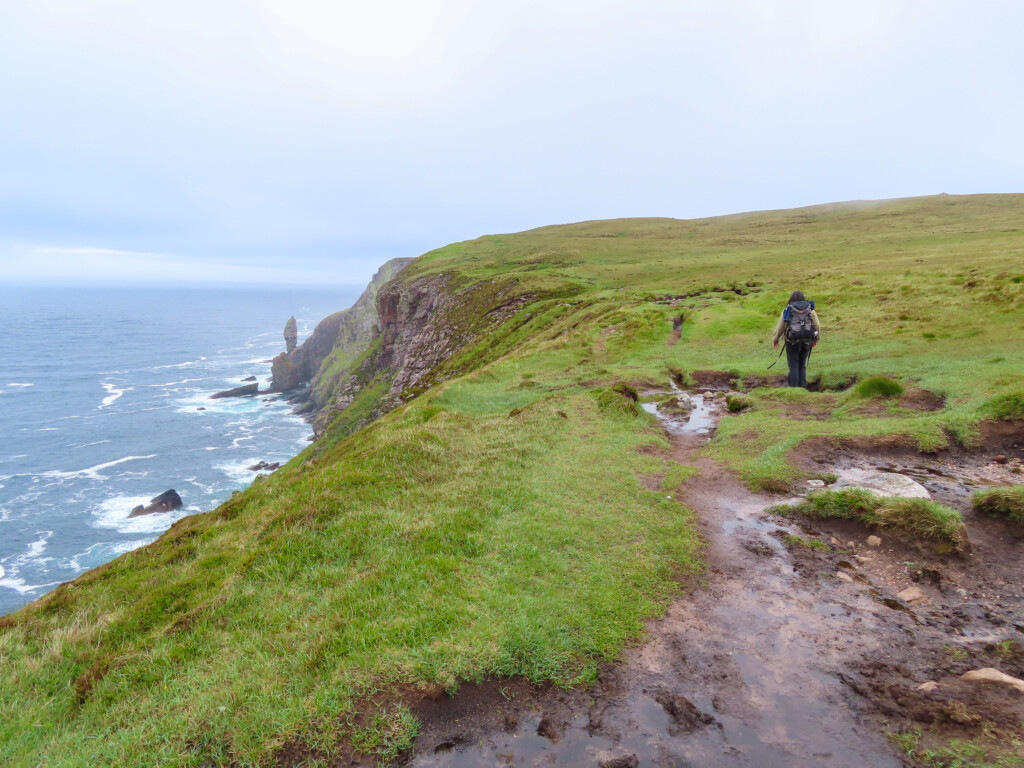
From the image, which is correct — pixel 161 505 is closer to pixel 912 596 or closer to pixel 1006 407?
pixel 912 596

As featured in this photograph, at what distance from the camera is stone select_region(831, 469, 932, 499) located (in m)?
10.5

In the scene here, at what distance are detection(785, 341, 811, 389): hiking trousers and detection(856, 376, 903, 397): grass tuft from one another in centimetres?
247

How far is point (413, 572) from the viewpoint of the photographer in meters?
8.55

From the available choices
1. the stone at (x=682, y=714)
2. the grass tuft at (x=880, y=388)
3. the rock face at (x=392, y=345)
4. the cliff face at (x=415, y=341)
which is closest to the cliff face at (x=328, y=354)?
the rock face at (x=392, y=345)

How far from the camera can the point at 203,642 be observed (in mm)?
7258

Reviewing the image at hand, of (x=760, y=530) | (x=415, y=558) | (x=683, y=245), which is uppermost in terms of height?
(x=683, y=245)

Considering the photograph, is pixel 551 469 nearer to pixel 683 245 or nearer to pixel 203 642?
pixel 203 642

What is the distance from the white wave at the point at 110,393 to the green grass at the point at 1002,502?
141 m

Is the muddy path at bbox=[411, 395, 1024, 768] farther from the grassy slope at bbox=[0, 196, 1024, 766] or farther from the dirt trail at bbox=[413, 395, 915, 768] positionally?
the grassy slope at bbox=[0, 196, 1024, 766]

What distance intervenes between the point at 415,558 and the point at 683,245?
97302mm

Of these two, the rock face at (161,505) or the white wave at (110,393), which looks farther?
the white wave at (110,393)

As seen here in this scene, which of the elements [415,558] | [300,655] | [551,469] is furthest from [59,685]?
[551,469]

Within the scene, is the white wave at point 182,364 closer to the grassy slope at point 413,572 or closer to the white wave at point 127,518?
the white wave at point 127,518

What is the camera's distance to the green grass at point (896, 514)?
8.80 metres
